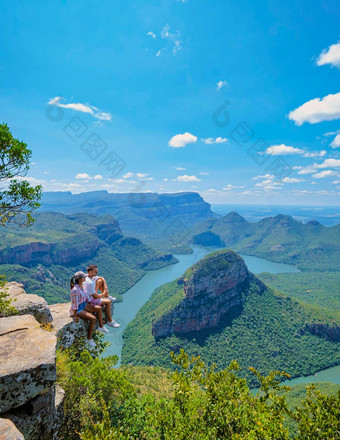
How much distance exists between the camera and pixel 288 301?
63500mm

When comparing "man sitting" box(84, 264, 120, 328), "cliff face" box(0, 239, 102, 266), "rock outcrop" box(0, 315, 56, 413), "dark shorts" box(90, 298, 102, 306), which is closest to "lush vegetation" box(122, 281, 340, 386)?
"man sitting" box(84, 264, 120, 328)

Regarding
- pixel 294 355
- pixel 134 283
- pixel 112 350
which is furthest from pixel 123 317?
pixel 294 355

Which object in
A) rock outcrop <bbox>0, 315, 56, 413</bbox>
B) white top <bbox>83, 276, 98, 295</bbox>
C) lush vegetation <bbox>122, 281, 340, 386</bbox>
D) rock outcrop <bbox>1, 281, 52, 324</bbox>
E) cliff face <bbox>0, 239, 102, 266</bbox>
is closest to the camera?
rock outcrop <bbox>0, 315, 56, 413</bbox>

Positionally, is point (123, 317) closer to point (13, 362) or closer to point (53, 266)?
point (53, 266)

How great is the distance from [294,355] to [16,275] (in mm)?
80655

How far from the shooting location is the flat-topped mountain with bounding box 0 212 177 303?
75.6 m

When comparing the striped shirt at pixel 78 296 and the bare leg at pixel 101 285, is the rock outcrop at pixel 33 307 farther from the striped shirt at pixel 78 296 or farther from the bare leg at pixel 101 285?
the bare leg at pixel 101 285

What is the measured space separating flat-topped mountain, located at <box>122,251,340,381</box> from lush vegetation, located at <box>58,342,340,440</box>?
48.2m

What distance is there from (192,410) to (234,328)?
5878 cm

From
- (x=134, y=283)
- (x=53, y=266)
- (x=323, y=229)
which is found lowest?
(x=134, y=283)

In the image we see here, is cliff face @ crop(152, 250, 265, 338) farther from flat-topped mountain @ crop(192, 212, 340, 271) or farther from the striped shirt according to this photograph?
flat-topped mountain @ crop(192, 212, 340, 271)

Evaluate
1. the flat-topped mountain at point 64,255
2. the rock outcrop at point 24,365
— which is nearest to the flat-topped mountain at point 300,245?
the flat-topped mountain at point 64,255

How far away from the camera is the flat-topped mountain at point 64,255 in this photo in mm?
75625

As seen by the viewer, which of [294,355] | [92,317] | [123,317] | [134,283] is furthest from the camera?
[134,283]
